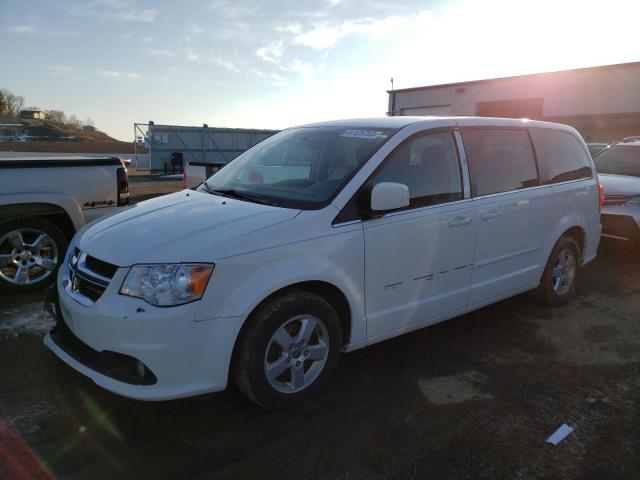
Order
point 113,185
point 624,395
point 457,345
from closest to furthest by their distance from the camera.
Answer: point 624,395 → point 457,345 → point 113,185

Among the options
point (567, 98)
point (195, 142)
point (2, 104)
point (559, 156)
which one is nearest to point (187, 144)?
point (195, 142)

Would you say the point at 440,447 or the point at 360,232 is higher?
the point at 360,232

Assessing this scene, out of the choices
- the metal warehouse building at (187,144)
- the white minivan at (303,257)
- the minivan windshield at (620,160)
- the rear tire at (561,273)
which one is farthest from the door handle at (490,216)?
the metal warehouse building at (187,144)

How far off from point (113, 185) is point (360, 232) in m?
3.36

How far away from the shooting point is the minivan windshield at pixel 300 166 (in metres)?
3.27

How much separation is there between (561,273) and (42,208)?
5.21m

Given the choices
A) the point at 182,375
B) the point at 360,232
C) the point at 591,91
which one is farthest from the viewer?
the point at 591,91

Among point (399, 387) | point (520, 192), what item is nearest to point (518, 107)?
point (520, 192)

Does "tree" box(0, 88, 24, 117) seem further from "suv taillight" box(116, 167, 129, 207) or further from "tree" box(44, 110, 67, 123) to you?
"suv taillight" box(116, 167, 129, 207)

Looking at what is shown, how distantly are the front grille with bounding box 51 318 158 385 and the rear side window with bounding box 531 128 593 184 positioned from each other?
375 centimetres

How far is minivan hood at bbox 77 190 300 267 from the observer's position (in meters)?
2.63

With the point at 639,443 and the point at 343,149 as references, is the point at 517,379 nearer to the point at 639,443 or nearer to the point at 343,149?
the point at 639,443

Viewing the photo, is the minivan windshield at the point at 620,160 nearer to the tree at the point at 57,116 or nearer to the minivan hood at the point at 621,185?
the minivan hood at the point at 621,185

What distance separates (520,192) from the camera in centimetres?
423
